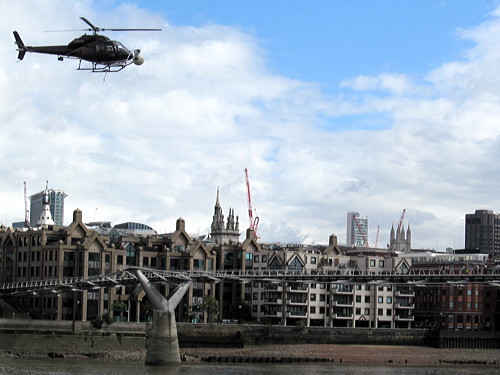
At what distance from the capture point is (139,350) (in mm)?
140375

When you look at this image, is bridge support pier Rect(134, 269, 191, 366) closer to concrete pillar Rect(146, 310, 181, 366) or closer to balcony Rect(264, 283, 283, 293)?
concrete pillar Rect(146, 310, 181, 366)

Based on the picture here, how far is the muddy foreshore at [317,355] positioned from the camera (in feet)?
427

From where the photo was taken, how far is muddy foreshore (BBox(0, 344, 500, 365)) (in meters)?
130

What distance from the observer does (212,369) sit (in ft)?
387

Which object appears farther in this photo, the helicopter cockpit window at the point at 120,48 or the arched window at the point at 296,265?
the arched window at the point at 296,265

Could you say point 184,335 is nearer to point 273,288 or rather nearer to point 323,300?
point 273,288

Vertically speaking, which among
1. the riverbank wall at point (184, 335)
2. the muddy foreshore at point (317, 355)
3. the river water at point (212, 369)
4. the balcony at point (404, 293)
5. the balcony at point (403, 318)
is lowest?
the river water at point (212, 369)

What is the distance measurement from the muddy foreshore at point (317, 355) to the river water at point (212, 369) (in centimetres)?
455

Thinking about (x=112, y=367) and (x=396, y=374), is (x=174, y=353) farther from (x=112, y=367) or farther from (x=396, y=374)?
(x=396, y=374)

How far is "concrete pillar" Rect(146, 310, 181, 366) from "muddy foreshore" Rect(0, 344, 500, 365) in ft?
28.3

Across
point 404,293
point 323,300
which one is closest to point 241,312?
point 323,300

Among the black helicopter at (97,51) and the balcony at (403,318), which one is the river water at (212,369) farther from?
the balcony at (403,318)

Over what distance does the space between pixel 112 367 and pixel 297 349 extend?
38.3 metres

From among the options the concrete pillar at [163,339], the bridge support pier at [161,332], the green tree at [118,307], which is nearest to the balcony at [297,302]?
the green tree at [118,307]
